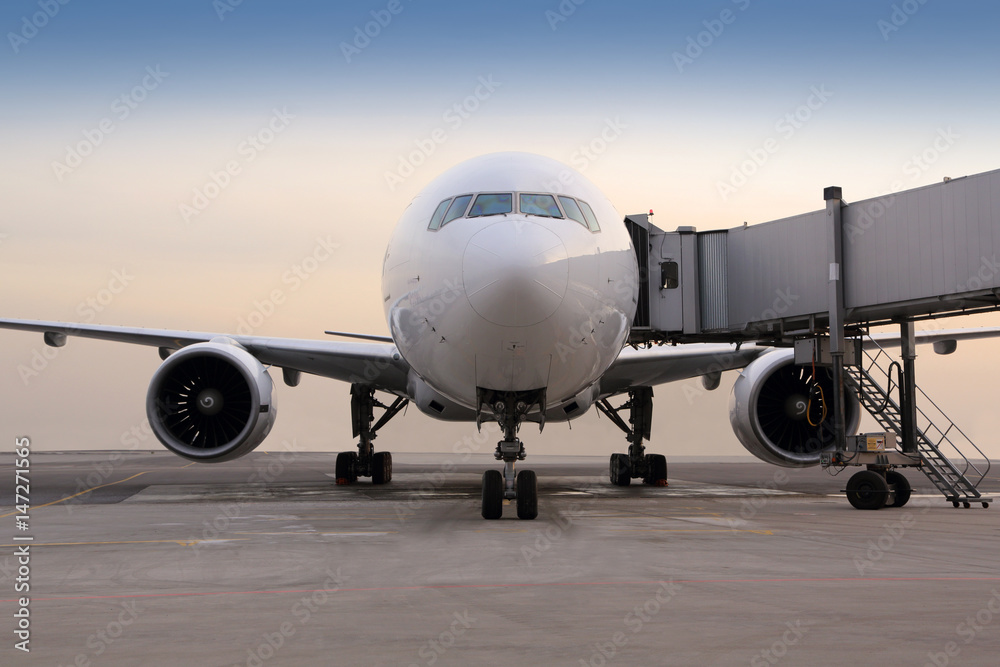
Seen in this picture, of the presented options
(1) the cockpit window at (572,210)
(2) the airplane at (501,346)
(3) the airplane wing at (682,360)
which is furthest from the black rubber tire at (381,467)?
(1) the cockpit window at (572,210)

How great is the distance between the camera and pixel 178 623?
14.8 ft

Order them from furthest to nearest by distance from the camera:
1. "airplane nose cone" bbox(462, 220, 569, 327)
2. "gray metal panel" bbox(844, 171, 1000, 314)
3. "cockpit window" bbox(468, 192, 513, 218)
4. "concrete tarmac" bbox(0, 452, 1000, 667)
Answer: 1. "gray metal panel" bbox(844, 171, 1000, 314)
2. "cockpit window" bbox(468, 192, 513, 218)
3. "airplane nose cone" bbox(462, 220, 569, 327)
4. "concrete tarmac" bbox(0, 452, 1000, 667)

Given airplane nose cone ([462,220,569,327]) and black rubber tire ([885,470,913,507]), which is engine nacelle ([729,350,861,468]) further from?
airplane nose cone ([462,220,569,327])

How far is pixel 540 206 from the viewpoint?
996 cm

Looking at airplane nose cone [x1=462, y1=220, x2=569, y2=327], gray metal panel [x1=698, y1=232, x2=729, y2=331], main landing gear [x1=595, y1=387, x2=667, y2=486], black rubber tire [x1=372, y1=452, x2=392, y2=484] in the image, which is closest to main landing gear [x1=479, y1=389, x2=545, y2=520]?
airplane nose cone [x1=462, y1=220, x2=569, y2=327]

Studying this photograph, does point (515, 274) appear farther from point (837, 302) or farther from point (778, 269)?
point (778, 269)

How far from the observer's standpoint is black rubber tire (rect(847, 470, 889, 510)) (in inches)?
464

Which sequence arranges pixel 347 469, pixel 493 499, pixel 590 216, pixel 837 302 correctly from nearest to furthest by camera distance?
pixel 493 499 → pixel 590 216 → pixel 837 302 → pixel 347 469

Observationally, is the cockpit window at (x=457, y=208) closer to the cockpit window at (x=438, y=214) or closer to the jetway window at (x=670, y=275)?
the cockpit window at (x=438, y=214)

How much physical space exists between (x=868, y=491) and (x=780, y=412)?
8.46 feet

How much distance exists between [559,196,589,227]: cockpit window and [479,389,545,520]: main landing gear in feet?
6.37

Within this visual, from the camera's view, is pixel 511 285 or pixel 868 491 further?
pixel 868 491

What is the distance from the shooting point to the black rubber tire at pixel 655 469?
17562 millimetres

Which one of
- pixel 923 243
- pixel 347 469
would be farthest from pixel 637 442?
pixel 923 243
